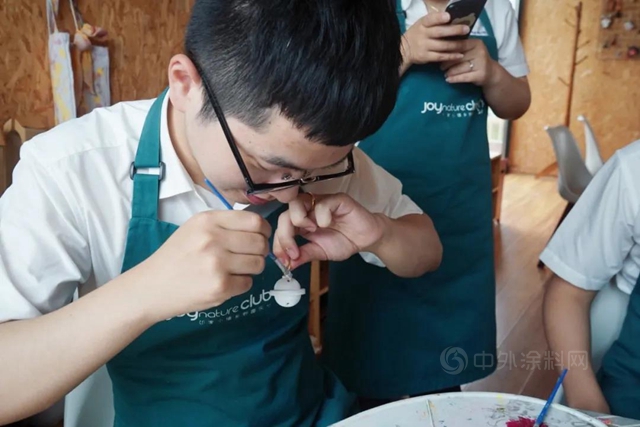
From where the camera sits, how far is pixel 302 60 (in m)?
0.65

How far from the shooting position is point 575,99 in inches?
212

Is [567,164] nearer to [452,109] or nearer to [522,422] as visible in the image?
[452,109]

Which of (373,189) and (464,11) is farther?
(464,11)

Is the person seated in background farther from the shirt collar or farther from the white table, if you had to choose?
the shirt collar

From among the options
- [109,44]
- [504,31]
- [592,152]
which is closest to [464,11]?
[504,31]

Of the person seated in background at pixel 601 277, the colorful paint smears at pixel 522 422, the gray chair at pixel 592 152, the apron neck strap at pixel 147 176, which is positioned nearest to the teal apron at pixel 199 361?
the apron neck strap at pixel 147 176

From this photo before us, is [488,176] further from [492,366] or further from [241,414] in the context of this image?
[241,414]

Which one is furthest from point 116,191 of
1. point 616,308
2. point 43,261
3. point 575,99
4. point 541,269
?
point 575,99

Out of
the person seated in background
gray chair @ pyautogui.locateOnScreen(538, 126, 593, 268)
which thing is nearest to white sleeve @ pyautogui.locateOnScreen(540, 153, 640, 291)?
the person seated in background

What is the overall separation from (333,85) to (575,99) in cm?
533

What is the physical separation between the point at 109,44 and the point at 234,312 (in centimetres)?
134

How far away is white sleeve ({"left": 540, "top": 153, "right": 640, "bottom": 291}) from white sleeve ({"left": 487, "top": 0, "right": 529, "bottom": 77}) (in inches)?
20.8

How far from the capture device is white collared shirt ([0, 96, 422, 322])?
69cm

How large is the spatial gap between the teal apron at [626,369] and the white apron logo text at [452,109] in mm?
532
